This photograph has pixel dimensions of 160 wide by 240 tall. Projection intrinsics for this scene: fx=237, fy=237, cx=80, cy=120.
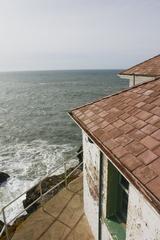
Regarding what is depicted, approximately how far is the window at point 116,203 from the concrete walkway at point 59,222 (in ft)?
6.37

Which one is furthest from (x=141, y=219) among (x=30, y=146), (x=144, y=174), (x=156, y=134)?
(x=30, y=146)

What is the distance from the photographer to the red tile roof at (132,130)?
10.8 ft

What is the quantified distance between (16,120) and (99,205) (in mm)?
36540

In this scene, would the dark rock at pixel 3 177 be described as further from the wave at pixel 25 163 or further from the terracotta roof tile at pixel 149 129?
the terracotta roof tile at pixel 149 129

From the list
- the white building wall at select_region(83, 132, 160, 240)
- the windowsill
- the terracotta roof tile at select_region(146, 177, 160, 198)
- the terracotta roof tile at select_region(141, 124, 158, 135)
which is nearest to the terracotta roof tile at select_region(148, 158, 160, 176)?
the terracotta roof tile at select_region(146, 177, 160, 198)

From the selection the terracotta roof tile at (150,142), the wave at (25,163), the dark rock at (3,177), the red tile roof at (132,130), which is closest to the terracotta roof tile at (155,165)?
the red tile roof at (132,130)

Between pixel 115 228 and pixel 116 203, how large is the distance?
21.6 inches

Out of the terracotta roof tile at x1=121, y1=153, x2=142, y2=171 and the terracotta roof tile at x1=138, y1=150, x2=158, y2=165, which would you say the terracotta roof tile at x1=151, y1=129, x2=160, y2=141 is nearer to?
the terracotta roof tile at x1=138, y1=150, x2=158, y2=165

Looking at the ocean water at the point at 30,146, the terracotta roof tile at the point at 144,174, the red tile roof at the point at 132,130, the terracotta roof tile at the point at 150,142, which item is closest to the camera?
the terracotta roof tile at the point at 144,174

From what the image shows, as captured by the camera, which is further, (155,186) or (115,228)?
(115,228)

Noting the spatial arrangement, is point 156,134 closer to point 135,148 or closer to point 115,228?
point 135,148

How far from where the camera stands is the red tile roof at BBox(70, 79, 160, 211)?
10.8 ft

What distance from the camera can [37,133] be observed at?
1289 inches

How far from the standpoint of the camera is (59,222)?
784 cm
